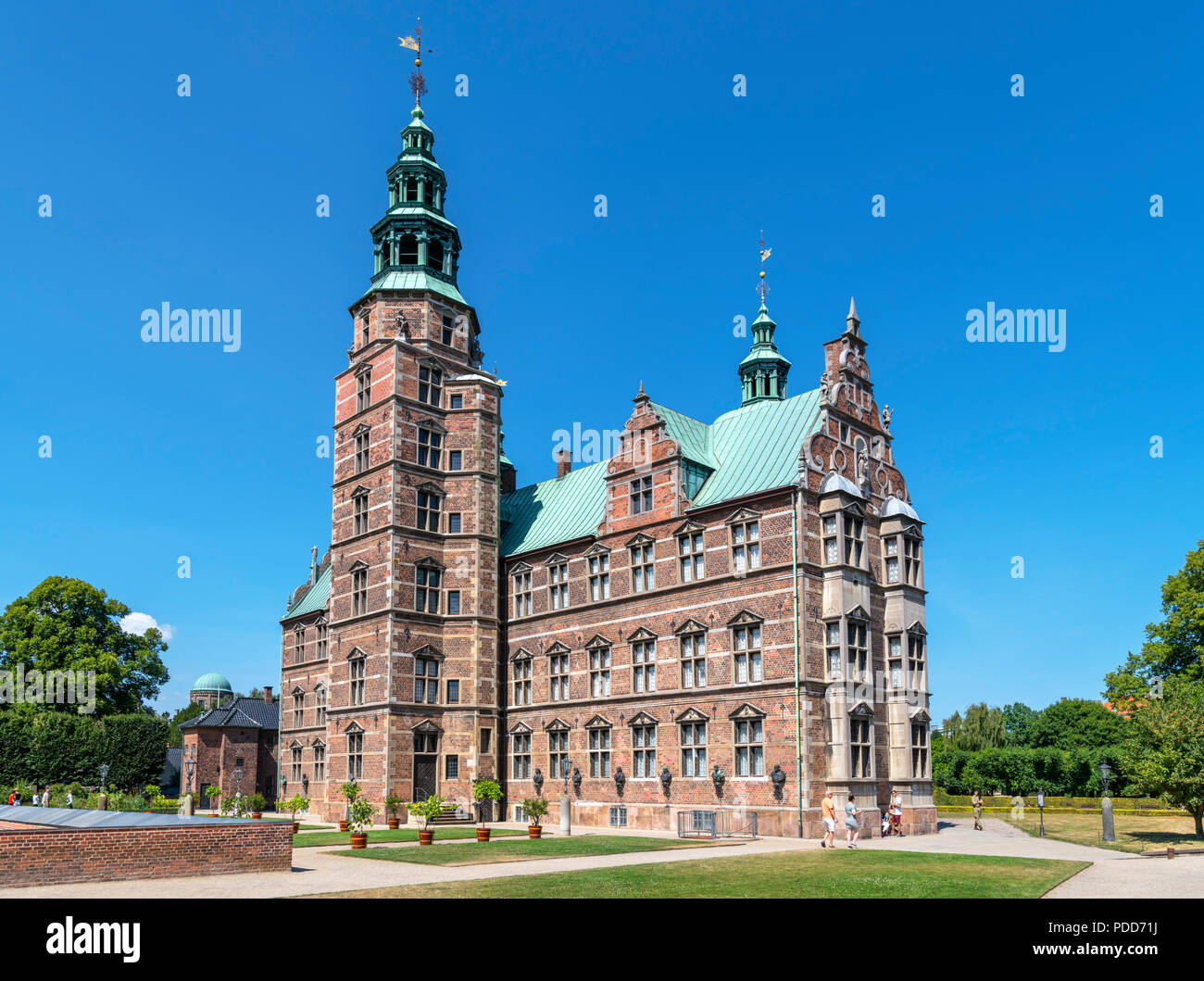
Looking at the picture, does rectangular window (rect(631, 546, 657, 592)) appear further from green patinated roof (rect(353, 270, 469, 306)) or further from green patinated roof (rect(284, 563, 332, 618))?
green patinated roof (rect(284, 563, 332, 618))

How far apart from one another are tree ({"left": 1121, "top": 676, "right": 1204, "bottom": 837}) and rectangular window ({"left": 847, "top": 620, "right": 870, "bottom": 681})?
30.5 feet

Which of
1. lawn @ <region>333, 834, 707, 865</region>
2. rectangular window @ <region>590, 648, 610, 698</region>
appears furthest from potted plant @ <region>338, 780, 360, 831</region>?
lawn @ <region>333, 834, 707, 865</region>

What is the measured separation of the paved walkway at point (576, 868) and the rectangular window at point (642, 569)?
1255cm

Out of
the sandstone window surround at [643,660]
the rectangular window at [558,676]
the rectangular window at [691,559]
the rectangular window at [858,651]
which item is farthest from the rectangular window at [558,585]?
the rectangular window at [858,651]

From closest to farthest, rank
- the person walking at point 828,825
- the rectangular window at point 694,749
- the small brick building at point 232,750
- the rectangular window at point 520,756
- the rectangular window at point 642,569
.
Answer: the person walking at point 828,825, the rectangular window at point 694,749, the rectangular window at point 642,569, the rectangular window at point 520,756, the small brick building at point 232,750

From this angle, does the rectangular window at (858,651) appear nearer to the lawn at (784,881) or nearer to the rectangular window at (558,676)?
the lawn at (784,881)

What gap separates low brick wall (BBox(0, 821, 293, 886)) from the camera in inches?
753

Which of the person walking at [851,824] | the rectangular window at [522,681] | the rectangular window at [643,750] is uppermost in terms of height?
the rectangular window at [522,681]

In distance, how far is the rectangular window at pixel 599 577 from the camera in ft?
149

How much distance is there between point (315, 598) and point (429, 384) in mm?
22011

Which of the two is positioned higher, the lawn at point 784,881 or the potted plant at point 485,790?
the lawn at point 784,881

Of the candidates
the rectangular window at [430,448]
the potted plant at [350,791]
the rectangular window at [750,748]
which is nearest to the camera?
the rectangular window at [750,748]
